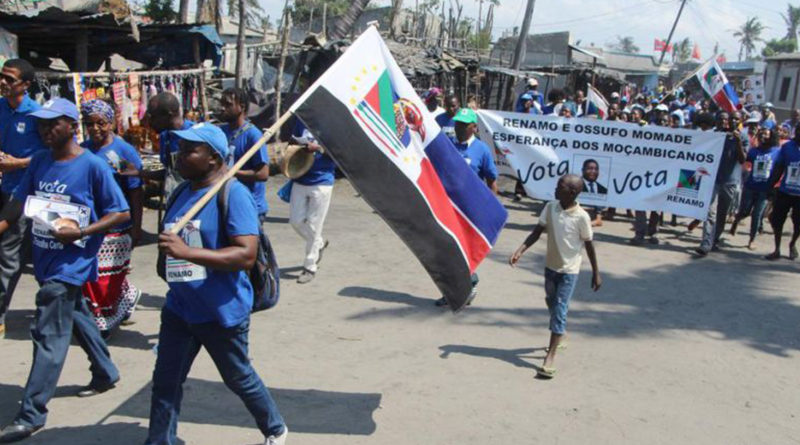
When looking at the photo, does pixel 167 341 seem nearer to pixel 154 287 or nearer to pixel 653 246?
pixel 154 287

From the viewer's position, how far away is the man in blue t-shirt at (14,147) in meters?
5.60

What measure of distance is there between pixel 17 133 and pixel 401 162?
3.34 m

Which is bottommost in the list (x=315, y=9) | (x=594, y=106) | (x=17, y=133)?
(x=17, y=133)

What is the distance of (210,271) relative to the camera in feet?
11.7

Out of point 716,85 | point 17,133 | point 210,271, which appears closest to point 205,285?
point 210,271

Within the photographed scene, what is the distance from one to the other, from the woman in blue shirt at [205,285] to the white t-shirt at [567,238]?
251 cm

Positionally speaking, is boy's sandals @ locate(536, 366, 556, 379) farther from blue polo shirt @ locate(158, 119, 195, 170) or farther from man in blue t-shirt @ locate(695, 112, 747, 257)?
man in blue t-shirt @ locate(695, 112, 747, 257)

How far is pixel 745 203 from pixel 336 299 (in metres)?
6.83

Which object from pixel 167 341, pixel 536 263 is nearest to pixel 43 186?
pixel 167 341

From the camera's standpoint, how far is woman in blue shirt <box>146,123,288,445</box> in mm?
3518

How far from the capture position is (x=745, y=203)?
11062mm

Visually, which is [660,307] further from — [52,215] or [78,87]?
[78,87]

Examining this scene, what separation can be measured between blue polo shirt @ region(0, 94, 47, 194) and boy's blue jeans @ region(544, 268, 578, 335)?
395 centimetres

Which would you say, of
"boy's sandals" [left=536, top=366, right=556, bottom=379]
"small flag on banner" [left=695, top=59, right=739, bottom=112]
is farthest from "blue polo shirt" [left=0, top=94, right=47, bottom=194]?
"small flag on banner" [left=695, top=59, right=739, bottom=112]
